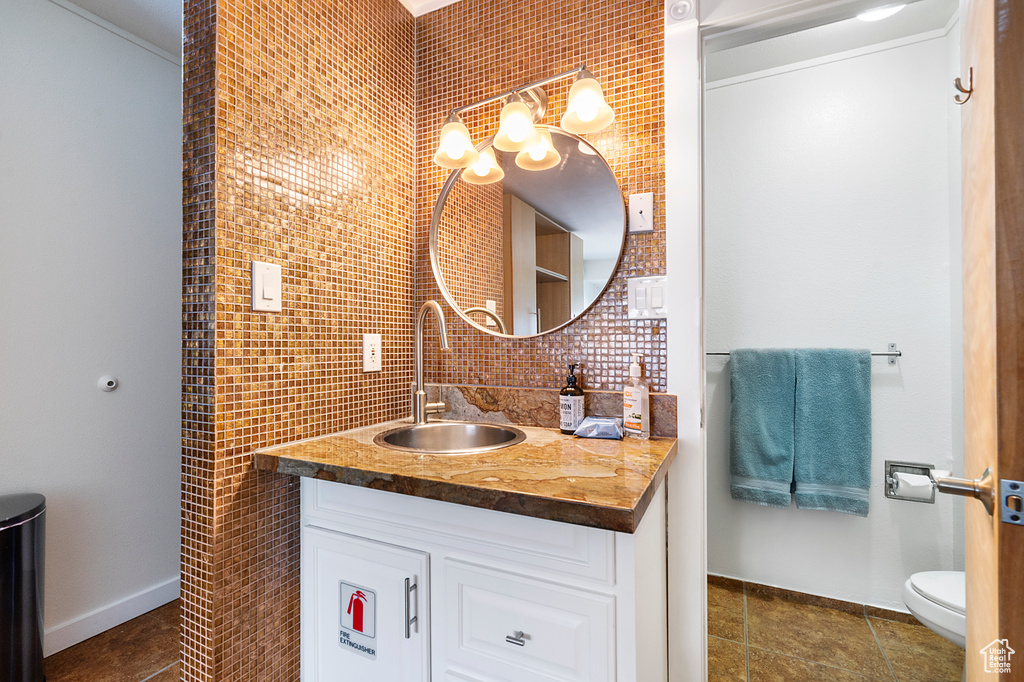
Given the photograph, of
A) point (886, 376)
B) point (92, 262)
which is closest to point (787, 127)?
point (886, 376)

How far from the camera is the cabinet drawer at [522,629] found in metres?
0.84

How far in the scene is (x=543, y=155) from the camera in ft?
4.97

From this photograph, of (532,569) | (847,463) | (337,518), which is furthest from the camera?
(847,463)

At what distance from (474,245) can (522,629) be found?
1.16 meters

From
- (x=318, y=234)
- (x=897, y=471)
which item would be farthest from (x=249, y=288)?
(x=897, y=471)

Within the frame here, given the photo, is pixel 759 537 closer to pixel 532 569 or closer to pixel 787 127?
pixel 532 569

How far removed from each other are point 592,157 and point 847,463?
1705 millimetres

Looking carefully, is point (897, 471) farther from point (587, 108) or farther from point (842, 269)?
point (587, 108)

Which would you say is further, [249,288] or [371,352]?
[371,352]

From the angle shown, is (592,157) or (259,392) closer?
(259,392)

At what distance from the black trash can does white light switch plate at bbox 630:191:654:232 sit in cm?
210

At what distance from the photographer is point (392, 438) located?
142cm

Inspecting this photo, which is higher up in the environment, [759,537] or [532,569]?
[532,569]

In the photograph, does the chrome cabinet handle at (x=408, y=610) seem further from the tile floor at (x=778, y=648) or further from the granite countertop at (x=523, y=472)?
the tile floor at (x=778, y=648)
